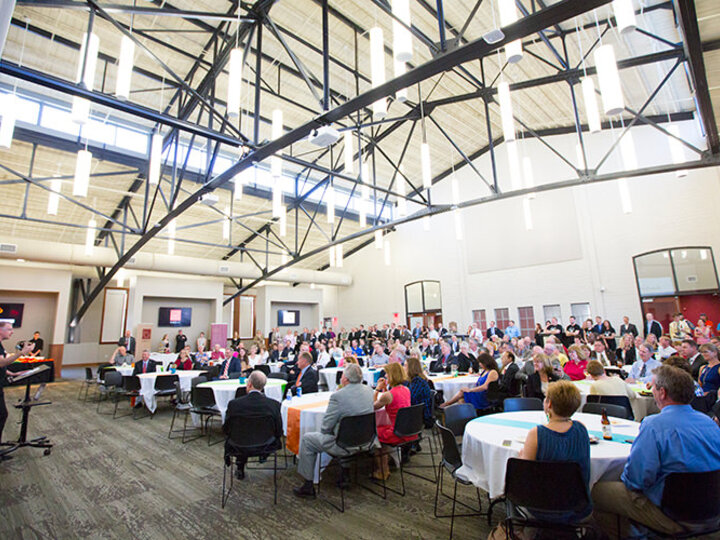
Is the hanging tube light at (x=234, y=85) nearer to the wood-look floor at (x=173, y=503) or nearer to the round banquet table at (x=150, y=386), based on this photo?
the wood-look floor at (x=173, y=503)

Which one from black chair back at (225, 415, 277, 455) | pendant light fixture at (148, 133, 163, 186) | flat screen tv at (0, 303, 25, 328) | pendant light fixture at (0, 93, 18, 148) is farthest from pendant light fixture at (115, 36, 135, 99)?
flat screen tv at (0, 303, 25, 328)

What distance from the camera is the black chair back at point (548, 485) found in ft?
6.02

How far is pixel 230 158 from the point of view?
12047 mm

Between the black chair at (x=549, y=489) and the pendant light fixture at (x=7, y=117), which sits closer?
the black chair at (x=549, y=489)

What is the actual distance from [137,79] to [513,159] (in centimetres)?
850

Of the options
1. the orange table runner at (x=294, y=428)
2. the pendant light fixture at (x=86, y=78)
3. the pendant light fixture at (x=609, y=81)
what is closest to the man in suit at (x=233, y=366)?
the orange table runner at (x=294, y=428)

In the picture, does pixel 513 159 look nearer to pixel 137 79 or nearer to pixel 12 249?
pixel 137 79

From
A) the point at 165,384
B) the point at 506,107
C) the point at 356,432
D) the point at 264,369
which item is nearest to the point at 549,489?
the point at 356,432

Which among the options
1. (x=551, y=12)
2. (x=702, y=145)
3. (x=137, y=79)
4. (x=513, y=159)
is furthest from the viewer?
(x=702, y=145)

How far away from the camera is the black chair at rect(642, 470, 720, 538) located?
67.0 inches

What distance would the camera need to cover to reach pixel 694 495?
171 cm

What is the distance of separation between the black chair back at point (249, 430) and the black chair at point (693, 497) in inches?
107

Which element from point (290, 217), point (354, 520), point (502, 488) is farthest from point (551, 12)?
point (290, 217)
